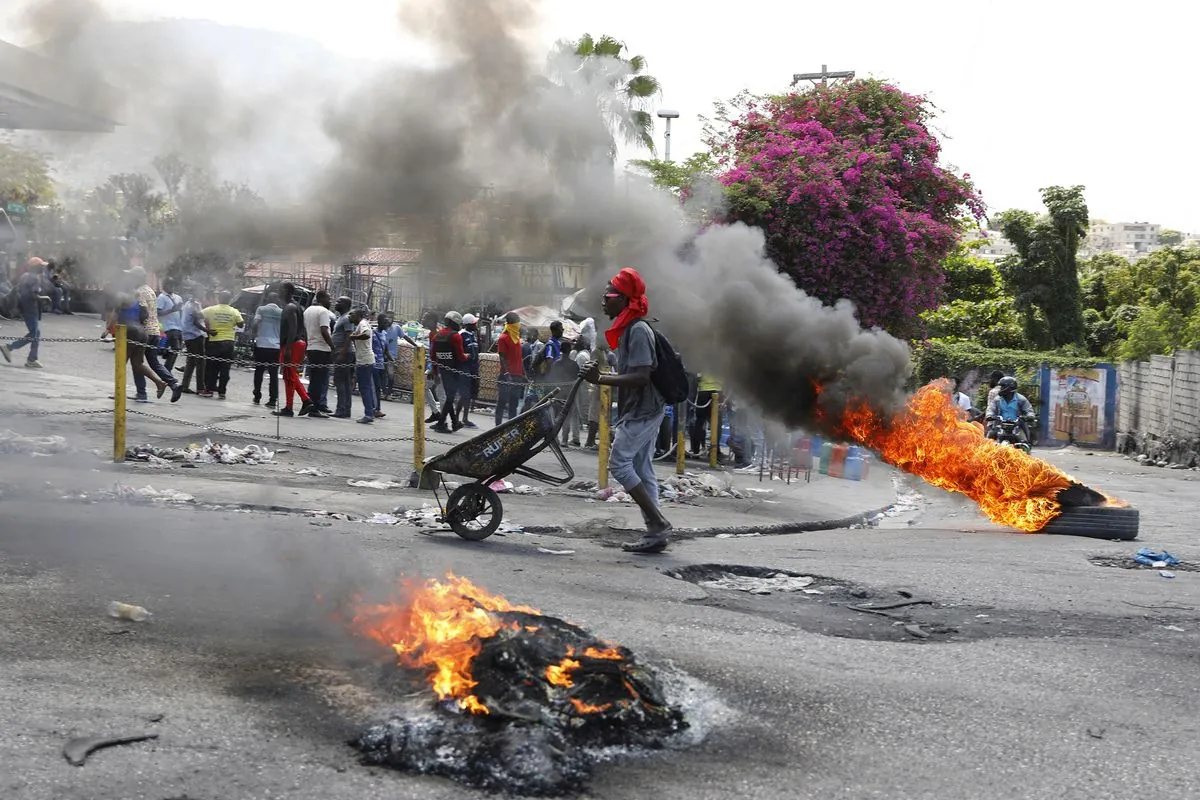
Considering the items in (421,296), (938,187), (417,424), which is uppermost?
(938,187)

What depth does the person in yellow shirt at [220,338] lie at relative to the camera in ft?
47.8

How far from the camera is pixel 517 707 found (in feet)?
13.3

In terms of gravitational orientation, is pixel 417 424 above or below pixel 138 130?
below

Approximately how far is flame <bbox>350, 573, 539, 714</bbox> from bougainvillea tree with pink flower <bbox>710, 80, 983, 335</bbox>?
30.8 ft

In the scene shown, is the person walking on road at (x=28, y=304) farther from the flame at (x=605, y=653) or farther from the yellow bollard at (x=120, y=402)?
the flame at (x=605, y=653)

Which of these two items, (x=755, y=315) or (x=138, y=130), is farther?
(x=755, y=315)

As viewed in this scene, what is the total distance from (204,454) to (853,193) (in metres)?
8.65

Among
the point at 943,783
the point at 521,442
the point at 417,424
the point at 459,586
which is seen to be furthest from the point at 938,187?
the point at 943,783

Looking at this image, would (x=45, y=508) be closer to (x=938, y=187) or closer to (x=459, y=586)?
(x=459, y=586)

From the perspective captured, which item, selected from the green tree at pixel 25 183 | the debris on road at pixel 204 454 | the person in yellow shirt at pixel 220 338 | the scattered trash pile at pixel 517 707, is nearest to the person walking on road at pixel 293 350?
the person in yellow shirt at pixel 220 338

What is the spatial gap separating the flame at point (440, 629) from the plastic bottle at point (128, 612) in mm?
1018

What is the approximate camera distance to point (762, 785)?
3811mm

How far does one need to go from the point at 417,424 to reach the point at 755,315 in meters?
3.37

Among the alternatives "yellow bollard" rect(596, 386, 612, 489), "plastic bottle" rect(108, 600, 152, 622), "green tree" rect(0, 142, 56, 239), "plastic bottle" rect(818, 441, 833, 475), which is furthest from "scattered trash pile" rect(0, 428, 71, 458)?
"plastic bottle" rect(818, 441, 833, 475)
